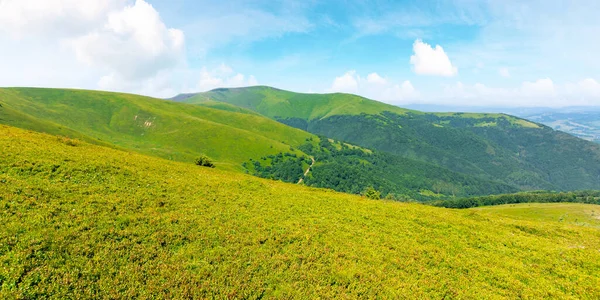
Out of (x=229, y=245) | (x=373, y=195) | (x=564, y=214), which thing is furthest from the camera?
(x=564, y=214)

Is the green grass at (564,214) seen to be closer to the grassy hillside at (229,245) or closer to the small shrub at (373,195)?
the small shrub at (373,195)

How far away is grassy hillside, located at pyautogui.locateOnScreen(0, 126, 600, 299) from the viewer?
16.4 metres

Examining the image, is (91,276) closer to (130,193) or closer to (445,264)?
(130,193)

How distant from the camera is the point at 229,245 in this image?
69.7 feet

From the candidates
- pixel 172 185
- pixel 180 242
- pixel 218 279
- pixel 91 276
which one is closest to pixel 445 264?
pixel 218 279

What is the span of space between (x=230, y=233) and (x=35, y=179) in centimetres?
1846

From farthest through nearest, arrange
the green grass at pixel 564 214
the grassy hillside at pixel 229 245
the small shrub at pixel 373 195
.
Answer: the green grass at pixel 564 214, the small shrub at pixel 373 195, the grassy hillside at pixel 229 245

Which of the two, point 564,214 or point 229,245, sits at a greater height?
point 229,245

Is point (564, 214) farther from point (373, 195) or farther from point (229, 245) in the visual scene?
point (229, 245)

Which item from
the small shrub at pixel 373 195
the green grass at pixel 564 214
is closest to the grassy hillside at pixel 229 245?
the small shrub at pixel 373 195

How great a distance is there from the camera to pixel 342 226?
91.0 feet

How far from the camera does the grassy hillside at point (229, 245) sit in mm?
16359

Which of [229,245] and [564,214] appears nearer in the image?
[229,245]

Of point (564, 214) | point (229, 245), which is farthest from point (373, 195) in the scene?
point (564, 214)
